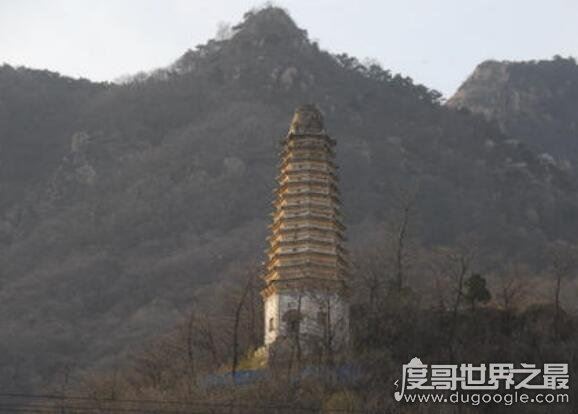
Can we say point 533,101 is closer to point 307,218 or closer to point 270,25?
point 270,25

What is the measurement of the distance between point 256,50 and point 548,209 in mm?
35337

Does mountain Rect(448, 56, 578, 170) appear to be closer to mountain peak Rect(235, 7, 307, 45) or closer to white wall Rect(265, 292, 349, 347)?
mountain peak Rect(235, 7, 307, 45)

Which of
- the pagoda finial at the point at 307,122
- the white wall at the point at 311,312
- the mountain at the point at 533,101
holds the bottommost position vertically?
the white wall at the point at 311,312

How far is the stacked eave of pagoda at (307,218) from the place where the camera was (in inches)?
1615

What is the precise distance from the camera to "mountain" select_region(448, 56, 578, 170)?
14525 cm

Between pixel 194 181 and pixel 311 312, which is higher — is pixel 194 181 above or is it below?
above

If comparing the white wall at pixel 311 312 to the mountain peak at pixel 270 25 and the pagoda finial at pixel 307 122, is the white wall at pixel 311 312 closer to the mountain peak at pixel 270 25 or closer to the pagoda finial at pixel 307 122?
the pagoda finial at pixel 307 122

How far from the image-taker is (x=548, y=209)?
10612 centimetres

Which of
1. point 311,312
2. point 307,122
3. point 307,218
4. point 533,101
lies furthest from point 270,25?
point 311,312

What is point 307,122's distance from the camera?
1763 inches

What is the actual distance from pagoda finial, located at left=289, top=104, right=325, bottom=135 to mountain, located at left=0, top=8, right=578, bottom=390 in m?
28.9

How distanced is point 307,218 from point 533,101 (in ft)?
367

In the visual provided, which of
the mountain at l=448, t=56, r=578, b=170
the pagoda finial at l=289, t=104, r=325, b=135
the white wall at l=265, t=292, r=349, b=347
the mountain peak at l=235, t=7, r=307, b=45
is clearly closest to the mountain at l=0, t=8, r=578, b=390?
the mountain peak at l=235, t=7, r=307, b=45

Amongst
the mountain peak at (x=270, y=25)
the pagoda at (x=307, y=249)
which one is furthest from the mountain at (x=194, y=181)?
the pagoda at (x=307, y=249)
